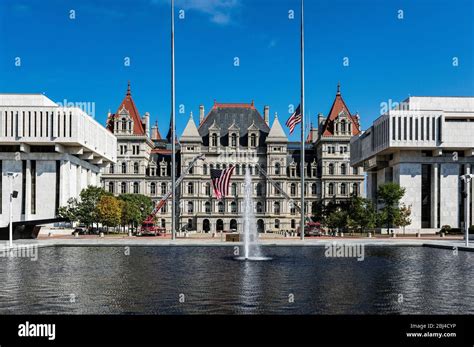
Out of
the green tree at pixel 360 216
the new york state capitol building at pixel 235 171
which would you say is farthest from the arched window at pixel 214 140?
the green tree at pixel 360 216

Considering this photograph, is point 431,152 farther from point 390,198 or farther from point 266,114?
point 266,114

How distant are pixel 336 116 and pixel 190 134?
29353 mm

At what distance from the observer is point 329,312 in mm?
14711

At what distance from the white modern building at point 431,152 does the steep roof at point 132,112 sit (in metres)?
47.6

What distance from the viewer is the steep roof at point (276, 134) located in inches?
4176

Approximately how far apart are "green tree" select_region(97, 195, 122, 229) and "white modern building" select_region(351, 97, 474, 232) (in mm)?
38770

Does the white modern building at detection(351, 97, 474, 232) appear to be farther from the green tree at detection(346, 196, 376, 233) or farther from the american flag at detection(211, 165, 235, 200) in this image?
the american flag at detection(211, 165, 235, 200)

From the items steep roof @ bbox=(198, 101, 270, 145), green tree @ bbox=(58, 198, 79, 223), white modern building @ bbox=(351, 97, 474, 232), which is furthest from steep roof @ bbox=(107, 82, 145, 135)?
white modern building @ bbox=(351, 97, 474, 232)

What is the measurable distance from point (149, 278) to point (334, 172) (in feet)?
291

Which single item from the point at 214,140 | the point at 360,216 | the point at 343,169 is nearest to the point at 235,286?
the point at 360,216

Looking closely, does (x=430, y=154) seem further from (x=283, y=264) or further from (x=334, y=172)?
(x=283, y=264)

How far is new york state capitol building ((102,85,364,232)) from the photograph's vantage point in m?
106

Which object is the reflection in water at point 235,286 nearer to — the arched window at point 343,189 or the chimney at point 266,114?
the arched window at point 343,189
